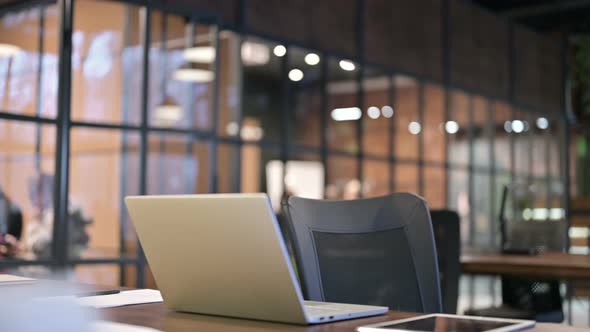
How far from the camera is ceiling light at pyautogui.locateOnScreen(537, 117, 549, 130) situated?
40.5 feet

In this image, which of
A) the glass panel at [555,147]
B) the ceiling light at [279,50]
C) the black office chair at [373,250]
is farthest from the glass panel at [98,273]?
the glass panel at [555,147]

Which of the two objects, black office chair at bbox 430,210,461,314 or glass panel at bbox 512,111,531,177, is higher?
glass panel at bbox 512,111,531,177

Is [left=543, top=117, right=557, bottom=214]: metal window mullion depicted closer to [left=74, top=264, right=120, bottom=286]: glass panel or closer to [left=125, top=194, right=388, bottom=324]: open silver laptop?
[left=74, top=264, right=120, bottom=286]: glass panel

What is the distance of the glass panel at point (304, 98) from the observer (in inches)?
304

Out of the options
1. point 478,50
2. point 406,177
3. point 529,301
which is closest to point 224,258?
point 529,301

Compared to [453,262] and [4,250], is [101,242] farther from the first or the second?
[453,262]

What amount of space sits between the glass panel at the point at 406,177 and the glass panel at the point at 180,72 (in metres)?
3.23

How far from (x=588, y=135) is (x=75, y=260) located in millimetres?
9486

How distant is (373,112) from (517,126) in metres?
3.83

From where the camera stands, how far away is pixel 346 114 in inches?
333

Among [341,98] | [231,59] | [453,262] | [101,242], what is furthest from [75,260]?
[341,98]

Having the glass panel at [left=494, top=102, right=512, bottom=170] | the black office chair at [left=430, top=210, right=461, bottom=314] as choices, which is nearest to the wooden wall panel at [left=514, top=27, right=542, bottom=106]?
the glass panel at [left=494, top=102, right=512, bottom=170]

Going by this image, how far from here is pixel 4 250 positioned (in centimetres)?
527

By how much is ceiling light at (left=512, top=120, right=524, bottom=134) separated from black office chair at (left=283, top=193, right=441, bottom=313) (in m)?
9.69
